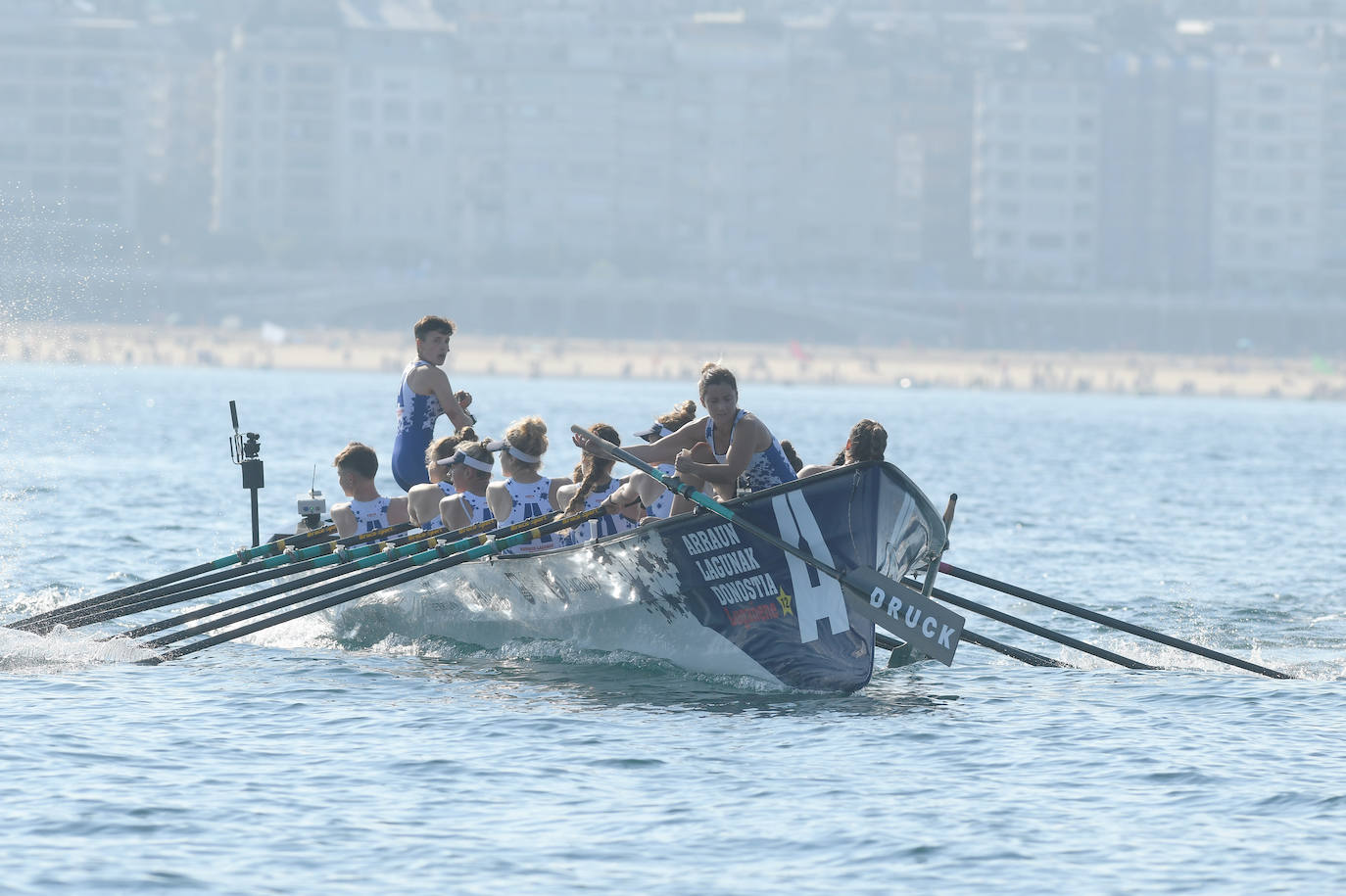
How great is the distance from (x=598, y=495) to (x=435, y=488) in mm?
1659

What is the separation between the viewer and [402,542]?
1508 centimetres

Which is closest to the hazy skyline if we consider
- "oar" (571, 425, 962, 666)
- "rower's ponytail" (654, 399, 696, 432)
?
"rower's ponytail" (654, 399, 696, 432)

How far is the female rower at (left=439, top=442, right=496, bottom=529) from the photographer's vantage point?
15.0 meters

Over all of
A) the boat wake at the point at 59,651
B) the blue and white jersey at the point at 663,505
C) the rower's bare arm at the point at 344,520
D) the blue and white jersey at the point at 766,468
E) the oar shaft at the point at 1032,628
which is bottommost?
the boat wake at the point at 59,651

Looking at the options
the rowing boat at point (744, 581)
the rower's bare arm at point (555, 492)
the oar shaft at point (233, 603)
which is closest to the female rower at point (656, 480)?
the rowing boat at point (744, 581)

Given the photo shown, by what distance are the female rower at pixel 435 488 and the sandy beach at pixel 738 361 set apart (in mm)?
97673

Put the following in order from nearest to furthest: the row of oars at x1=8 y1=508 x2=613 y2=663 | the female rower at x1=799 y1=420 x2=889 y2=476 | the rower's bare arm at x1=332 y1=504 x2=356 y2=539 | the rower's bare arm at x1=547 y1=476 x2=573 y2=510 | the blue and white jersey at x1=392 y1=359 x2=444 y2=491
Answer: the female rower at x1=799 y1=420 x2=889 y2=476, the row of oars at x1=8 y1=508 x2=613 y2=663, the rower's bare arm at x1=547 y1=476 x2=573 y2=510, the blue and white jersey at x1=392 y1=359 x2=444 y2=491, the rower's bare arm at x1=332 y1=504 x2=356 y2=539

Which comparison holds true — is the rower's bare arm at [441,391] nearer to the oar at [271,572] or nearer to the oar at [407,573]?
the oar at [271,572]

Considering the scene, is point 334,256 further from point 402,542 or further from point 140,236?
point 402,542

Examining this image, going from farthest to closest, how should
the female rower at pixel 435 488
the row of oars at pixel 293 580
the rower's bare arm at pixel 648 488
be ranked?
the female rower at pixel 435 488, the rower's bare arm at pixel 648 488, the row of oars at pixel 293 580

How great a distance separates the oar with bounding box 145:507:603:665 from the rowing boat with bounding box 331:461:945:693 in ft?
0.85

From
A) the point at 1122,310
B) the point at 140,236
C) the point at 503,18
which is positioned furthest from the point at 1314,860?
the point at 503,18

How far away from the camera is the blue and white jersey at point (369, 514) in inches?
621

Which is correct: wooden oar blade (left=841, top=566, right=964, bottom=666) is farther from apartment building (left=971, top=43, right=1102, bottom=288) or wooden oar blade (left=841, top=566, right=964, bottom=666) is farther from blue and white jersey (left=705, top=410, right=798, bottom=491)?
apartment building (left=971, top=43, right=1102, bottom=288)
